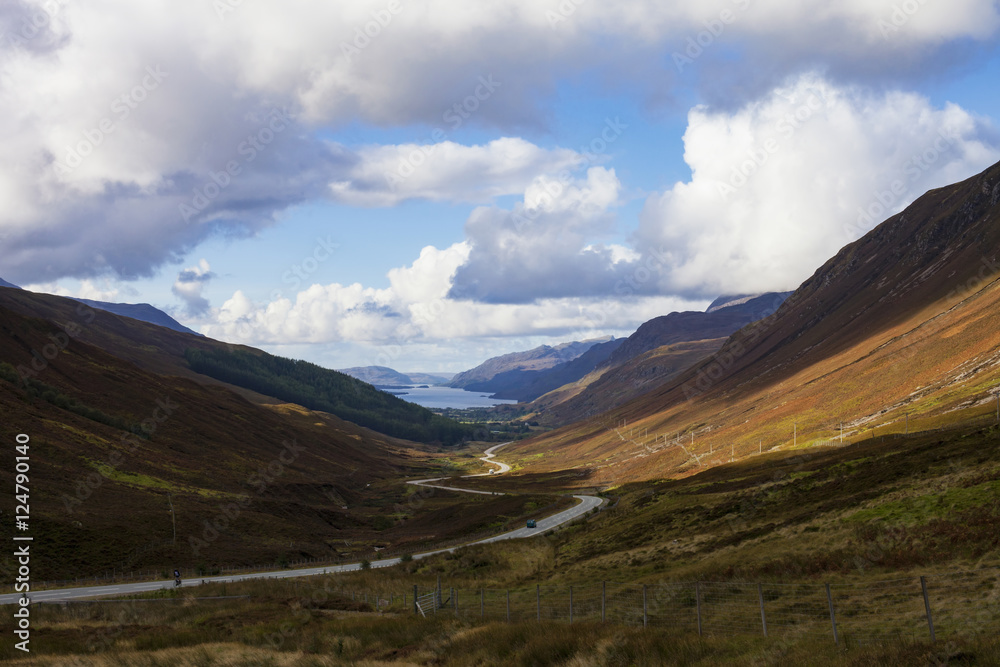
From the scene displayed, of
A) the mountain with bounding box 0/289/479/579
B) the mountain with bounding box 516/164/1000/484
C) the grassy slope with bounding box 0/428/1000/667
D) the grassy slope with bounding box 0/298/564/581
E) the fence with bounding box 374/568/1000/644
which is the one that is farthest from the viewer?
the mountain with bounding box 516/164/1000/484

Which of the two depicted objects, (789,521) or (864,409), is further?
(864,409)

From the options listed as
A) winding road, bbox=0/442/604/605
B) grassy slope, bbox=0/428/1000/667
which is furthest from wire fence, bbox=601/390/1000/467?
winding road, bbox=0/442/604/605

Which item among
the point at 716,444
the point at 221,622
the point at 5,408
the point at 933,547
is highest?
the point at 5,408

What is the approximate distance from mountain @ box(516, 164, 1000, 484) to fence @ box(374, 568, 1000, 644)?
57.5 metres

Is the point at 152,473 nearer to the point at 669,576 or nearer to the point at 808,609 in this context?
the point at 669,576

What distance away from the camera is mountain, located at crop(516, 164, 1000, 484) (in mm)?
96375

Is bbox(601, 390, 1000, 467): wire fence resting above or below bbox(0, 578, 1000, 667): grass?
below

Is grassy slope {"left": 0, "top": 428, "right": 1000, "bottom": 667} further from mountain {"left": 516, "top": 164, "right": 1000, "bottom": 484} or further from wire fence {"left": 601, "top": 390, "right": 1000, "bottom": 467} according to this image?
mountain {"left": 516, "top": 164, "right": 1000, "bottom": 484}

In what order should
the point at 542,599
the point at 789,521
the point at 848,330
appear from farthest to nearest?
the point at 848,330
the point at 789,521
the point at 542,599

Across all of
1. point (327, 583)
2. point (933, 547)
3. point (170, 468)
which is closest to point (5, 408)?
point (170, 468)

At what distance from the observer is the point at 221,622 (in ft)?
97.6

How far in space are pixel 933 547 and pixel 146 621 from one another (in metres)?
36.4

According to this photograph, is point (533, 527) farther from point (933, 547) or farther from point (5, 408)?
point (5, 408)

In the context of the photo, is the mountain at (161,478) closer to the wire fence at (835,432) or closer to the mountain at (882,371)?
the wire fence at (835,432)
